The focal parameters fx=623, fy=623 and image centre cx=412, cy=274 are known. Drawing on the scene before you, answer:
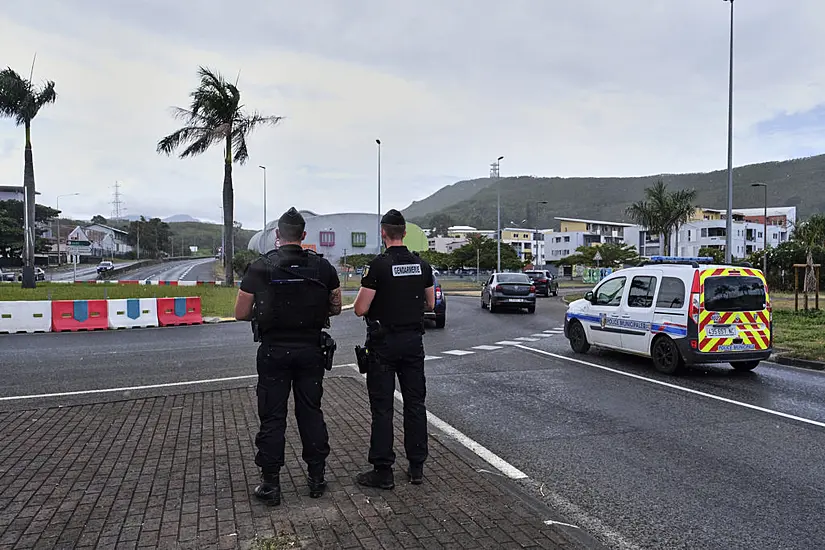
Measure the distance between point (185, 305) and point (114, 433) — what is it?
45.6 ft

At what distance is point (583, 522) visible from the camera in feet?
13.5

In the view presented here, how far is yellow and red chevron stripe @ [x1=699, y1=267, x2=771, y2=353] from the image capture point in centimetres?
943

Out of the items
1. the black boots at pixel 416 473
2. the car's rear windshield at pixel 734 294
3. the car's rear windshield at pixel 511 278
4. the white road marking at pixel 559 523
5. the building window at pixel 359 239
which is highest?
the building window at pixel 359 239

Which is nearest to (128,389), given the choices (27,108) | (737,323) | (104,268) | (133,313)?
(737,323)

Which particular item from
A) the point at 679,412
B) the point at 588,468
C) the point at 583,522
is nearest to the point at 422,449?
the point at 583,522

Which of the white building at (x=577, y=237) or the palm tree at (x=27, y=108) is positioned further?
the white building at (x=577, y=237)

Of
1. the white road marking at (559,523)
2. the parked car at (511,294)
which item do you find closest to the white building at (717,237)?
the parked car at (511,294)

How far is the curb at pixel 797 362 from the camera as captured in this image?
10.9m

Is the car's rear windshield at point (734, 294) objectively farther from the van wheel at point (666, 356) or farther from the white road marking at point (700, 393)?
the white road marking at point (700, 393)

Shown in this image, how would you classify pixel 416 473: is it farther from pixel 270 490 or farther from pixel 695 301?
pixel 695 301

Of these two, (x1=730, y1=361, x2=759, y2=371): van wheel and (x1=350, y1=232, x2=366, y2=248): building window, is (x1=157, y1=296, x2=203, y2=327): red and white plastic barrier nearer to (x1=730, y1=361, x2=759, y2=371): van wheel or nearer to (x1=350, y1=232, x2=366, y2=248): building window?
(x1=730, y1=361, x2=759, y2=371): van wheel

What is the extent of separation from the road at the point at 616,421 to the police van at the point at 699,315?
0.37 meters

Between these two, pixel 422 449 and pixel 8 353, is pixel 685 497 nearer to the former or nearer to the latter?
pixel 422 449

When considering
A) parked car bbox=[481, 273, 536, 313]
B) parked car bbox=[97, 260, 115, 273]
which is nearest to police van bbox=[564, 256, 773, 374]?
parked car bbox=[481, 273, 536, 313]
